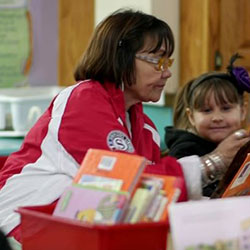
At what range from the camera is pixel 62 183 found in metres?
2.06

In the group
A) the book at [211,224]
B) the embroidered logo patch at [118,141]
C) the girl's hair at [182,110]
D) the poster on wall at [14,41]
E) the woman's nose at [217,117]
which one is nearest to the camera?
the book at [211,224]

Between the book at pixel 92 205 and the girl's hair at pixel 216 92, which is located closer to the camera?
the book at pixel 92 205

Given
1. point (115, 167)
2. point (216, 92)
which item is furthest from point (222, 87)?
point (115, 167)

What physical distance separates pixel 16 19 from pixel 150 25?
2.14m

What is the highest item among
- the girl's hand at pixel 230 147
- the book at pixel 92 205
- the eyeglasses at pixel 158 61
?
the eyeglasses at pixel 158 61

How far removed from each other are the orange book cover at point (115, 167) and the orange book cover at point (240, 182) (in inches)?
18.6

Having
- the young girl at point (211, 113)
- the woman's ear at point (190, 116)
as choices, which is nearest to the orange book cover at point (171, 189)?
the young girl at point (211, 113)

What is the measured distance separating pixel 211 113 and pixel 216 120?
0.03 m

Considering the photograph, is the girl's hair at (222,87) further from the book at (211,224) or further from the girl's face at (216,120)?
the book at (211,224)

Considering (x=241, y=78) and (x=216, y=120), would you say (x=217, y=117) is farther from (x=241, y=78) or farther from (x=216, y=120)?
(x=241, y=78)

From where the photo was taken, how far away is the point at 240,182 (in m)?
2.05

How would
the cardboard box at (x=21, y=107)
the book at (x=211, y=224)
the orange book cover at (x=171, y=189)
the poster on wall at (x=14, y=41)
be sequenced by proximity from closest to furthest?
the book at (x=211, y=224)
the orange book cover at (x=171, y=189)
the cardboard box at (x=21, y=107)
the poster on wall at (x=14, y=41)

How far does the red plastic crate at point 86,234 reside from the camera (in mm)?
1525

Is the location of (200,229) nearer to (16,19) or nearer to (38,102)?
(38,102)
